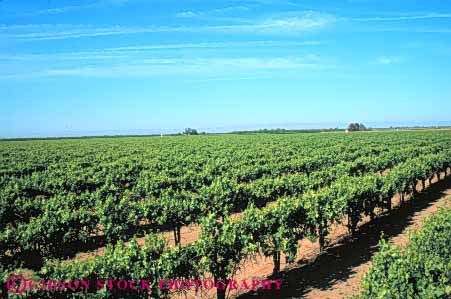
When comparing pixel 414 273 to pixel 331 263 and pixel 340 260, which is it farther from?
pixel 340 260

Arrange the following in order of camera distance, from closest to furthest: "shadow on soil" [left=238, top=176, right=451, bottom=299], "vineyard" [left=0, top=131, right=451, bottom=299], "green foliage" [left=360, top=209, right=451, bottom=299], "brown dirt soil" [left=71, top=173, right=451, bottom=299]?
"green foliage" [left=360, top=209, right=451, bottom=299], "vineyard" [left=0, top=131, right=451, bottom=299], "brown dirt soil" [left=71, top=173, right=451, bottom=299], "shadow on soil" [left=238, top=176, right=451, bottom=299]

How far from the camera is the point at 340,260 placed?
39.9ft

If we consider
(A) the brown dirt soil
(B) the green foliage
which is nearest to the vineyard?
(B) the green foliage

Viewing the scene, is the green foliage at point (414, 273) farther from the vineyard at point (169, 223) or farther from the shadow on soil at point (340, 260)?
the shadow on soil at point (340, 260)

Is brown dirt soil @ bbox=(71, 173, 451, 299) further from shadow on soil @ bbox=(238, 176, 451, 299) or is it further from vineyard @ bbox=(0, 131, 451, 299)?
vineyard @ bbox=(0, 131, 451, 299)

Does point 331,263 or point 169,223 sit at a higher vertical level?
point 169,223

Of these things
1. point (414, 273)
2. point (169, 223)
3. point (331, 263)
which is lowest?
point (331, 263)

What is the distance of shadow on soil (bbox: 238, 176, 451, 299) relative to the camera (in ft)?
33.1

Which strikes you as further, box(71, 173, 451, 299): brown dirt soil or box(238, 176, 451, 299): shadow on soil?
box(238, 176, 451, 299): shadow on soil

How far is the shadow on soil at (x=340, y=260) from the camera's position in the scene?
10086 millimetres

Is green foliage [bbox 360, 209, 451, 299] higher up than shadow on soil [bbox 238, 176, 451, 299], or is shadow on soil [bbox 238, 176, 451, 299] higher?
green foliage [bbox 360, 209, 451, 299]

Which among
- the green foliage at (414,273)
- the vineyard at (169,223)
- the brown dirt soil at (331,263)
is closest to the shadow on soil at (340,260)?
the brown dirt soil at (331,263)

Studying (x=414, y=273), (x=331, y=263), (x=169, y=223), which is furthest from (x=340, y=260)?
(x=169, y=223)

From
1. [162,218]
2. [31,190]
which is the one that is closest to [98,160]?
[31,190]
